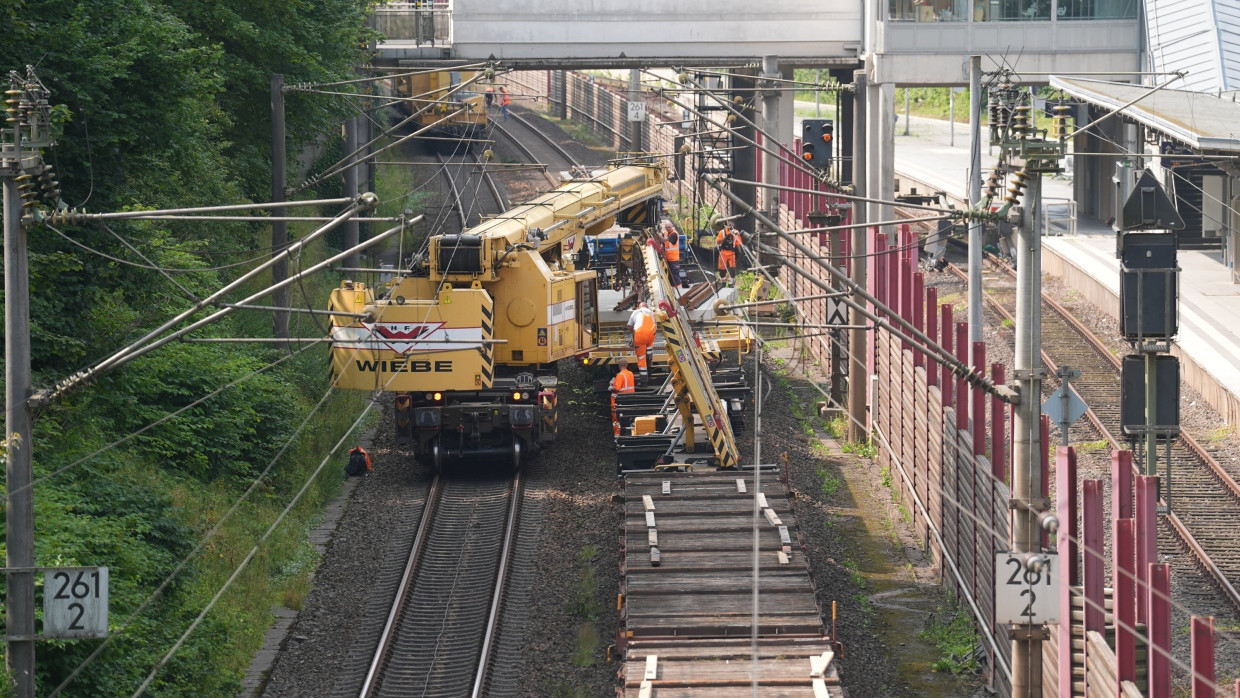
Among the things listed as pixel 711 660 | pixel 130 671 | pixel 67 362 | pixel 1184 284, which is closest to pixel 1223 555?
pixel 711 660

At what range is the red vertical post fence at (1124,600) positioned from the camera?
13008mm

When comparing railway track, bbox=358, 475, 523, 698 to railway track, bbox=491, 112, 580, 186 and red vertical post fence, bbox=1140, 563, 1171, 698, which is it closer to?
red vertical post fence, bbox=1140, 563, 1171, 698

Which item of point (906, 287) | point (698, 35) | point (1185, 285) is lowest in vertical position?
point (1185, 285)

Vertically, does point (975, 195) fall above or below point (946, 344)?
above

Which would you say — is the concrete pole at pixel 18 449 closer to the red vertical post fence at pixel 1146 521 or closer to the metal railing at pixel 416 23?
the red vertical post fence at pixel 1146 521

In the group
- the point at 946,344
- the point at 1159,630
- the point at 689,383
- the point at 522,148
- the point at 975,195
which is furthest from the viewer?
the point at 522,148

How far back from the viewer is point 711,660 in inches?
627

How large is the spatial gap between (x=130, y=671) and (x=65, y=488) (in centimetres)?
366

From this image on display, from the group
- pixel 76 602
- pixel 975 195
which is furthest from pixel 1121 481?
pixel 76 602

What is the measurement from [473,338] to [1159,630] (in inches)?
597

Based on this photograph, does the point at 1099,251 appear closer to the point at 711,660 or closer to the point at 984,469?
the point at 984,469

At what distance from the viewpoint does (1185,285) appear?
38.4 meters

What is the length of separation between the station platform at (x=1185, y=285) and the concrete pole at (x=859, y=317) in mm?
5844

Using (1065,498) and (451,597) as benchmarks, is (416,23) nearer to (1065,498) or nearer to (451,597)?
(451,597)
